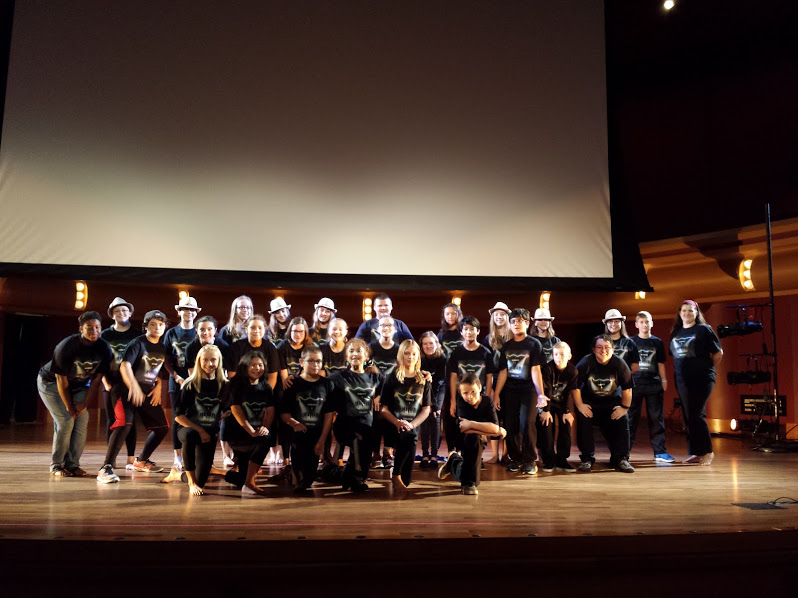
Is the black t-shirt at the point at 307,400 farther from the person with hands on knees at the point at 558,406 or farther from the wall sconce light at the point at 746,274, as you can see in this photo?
the wall sconce light at the point at 746,274

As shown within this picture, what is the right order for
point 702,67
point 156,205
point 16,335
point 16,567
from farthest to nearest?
point 16,335
point 702,67
point 156,205
point 16,567

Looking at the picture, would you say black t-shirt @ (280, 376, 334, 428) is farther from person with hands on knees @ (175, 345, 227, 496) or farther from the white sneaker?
the white sneaker

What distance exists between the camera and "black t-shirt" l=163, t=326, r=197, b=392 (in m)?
5.25

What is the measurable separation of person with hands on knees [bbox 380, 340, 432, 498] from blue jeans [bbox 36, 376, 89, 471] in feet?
7.84

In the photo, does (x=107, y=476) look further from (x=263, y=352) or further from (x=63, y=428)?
(x=263, y=352)

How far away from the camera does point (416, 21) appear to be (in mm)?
7598

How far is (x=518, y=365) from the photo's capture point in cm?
540

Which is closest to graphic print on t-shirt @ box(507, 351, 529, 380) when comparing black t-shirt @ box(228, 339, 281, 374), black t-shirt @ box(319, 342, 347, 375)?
black t-shirt @ box(319, 342, 347, 375)

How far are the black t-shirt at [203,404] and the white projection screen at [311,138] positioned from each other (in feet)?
11.4

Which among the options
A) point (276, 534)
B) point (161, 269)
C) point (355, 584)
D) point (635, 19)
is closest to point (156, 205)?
point (161, 269)

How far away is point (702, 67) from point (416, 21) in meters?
4.50

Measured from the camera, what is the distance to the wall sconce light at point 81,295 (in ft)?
28.6

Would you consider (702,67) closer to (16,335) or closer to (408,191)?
(408,191)

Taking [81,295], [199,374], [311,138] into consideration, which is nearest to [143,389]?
[199,374]
